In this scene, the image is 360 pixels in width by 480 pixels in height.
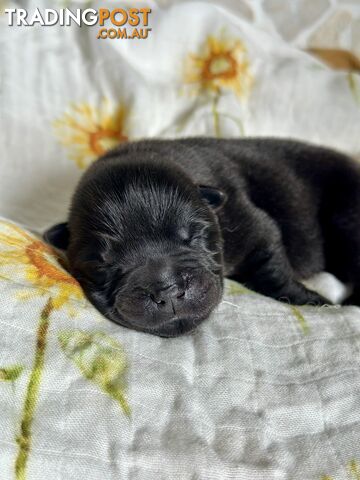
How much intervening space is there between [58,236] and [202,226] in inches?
20.6

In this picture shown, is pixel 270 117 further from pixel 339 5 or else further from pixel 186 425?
pixel 186 425

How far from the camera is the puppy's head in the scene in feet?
4.82

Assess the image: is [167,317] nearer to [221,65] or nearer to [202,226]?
[202,226]

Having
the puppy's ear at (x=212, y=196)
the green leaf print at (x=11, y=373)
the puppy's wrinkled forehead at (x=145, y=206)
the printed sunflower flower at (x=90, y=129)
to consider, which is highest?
the puppy's wrinkled forehead at (x=145, y=206)

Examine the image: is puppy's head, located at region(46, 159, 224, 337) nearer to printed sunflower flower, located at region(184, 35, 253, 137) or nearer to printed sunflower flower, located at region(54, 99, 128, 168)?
printed sunflower flower, located at region(54, 99, 128, 168)

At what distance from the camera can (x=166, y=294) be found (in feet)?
4.75

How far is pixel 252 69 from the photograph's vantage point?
122 inches

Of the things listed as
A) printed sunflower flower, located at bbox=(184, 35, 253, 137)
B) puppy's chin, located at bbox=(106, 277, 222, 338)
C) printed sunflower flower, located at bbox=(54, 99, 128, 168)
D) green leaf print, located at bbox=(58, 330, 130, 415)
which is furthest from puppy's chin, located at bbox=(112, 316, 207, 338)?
printed sunflower flower, located at bbox=(184, 35, 253, 137)

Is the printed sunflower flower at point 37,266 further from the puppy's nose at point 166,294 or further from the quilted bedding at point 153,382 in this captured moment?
the puppy's nose at point 166,294

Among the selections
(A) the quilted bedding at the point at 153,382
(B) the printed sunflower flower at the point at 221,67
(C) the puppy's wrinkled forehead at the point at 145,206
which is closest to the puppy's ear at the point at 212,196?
(C) the puppy's wrinkled forehead at the point at 145,206

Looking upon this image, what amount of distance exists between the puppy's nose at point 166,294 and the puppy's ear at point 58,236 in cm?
52

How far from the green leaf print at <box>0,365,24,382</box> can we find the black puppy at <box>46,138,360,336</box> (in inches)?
14.8

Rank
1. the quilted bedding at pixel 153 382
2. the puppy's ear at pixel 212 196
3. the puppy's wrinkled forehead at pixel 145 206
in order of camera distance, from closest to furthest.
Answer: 1. the quilted bedding at pixel 153 382
2. the puppy's wrinkled forehead at pixel 145 206
3. the puppy's ear at pixel 212 196

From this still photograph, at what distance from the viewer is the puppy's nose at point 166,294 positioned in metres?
1.45
